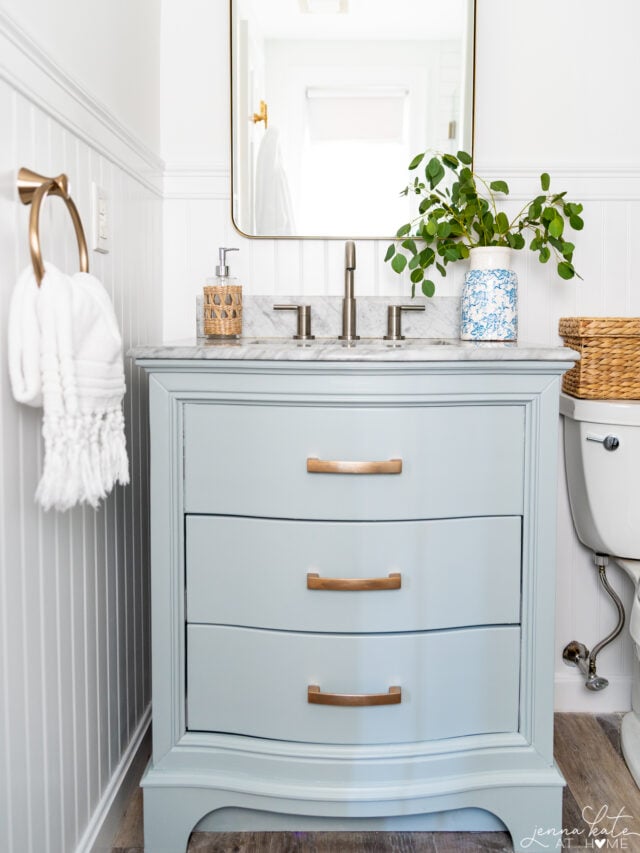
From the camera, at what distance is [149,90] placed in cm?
169

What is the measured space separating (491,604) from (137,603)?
2.47ft

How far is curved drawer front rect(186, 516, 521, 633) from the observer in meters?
1.30

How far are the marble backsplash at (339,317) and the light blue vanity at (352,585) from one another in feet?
1.78

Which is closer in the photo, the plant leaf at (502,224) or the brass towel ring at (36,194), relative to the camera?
the brass towel ring at (36,194)

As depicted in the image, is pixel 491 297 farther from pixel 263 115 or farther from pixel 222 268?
pixel 263 115

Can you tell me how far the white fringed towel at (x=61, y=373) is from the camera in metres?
0.90

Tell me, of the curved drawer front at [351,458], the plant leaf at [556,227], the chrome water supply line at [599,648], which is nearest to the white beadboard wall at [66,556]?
the curved drawer front at [351,458]

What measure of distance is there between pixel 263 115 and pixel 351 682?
49.8 inches

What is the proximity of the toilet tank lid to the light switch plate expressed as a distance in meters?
1.02

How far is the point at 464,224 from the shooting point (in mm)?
1689

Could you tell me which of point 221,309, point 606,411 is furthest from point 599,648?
point 221,309

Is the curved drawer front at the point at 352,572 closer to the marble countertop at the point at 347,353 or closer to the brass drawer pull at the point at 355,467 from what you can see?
the brass drawer pull at the point at 355,467

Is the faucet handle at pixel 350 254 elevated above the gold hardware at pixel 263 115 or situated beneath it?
situated beneath

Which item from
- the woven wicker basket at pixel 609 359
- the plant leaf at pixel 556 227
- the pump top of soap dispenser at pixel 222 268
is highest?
the plant leaf at pixel 556 227
